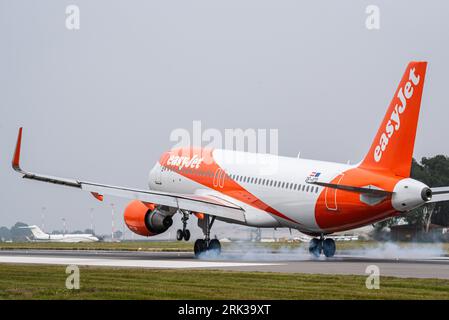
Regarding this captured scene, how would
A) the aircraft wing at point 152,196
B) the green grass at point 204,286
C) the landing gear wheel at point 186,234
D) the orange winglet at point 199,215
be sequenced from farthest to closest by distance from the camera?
the landing gear wheel at point 186,234
the orange winglet at point 199,215
the aircraft wing at point 152,196
the green grass at point 204,286

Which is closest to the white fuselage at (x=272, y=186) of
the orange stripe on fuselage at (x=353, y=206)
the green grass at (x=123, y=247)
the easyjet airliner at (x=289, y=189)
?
the easyjet airliner at (x=289, y=189)

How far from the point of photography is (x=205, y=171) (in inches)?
2101

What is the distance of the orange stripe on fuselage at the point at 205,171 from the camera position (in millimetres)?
49875

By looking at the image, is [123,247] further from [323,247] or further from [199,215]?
[323,247]

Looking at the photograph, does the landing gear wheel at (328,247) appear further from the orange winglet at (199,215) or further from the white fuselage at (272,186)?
the orange winglet at (199,215)

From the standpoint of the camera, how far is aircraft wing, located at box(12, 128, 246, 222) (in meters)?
46.8

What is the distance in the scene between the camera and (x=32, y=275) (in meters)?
32.3

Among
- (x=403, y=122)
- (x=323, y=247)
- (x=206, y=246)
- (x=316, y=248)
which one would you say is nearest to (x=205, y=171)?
(x=206, y=246)

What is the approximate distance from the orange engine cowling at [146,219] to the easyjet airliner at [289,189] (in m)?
0.05

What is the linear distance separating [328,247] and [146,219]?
32.3ft
